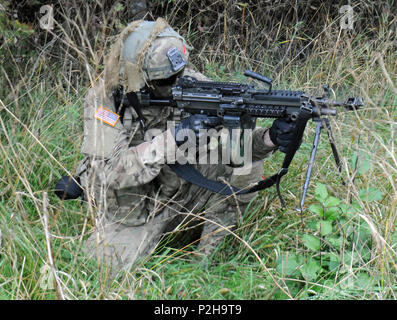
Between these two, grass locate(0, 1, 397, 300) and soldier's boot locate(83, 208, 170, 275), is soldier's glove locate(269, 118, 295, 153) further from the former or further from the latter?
soldier's boot locate(83, 208, 170, 275)

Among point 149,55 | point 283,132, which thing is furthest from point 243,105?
point 149,55

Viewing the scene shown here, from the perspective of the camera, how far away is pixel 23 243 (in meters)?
2.60

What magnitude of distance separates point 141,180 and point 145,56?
80 centimetres

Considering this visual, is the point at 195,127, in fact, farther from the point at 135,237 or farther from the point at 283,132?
the point at 135,237

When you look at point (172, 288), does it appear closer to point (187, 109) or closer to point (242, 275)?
point (242, 275)

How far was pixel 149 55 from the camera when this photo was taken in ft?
9.71

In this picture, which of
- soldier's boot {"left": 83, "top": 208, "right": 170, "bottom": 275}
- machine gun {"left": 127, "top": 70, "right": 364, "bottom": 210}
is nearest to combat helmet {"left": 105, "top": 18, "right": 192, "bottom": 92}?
machine gun {"left": 127, "top": 70, "right": 364, "bottom": 210}

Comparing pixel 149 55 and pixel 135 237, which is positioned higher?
pixel 149 55

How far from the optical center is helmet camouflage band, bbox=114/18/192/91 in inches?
117

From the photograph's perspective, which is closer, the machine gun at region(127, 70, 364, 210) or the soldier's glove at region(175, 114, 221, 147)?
the machine gun at region(127, 70, 364, 210)

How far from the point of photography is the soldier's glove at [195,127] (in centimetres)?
291

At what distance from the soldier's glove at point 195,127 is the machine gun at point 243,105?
4 cm

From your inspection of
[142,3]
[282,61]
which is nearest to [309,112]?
[282,61]

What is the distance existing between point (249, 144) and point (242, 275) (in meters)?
0.85
